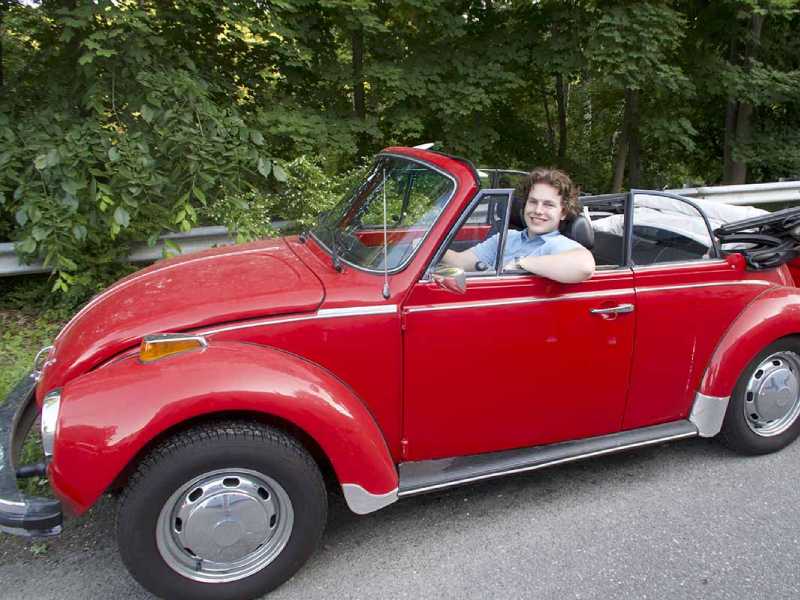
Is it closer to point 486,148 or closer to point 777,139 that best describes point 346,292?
point 486,148

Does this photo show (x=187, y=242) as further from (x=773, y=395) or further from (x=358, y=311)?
(x=773, y=395)

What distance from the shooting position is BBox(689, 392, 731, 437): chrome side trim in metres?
3.35

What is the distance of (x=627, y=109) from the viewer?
854 cm

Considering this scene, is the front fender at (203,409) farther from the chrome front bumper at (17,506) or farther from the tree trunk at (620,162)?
the tree trunk at (620,162)

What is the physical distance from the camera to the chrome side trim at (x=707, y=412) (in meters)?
3.35

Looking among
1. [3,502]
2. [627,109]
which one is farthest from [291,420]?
[627,109]

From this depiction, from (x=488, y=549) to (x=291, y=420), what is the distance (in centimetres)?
115

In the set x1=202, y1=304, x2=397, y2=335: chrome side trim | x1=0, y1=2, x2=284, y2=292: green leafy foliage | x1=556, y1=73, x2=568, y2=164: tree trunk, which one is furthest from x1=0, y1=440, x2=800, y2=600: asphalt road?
x1=556, y1=73, x2=568, y2=164: tree trunk

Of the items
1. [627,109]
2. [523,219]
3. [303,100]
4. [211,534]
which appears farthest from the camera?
[627,109]

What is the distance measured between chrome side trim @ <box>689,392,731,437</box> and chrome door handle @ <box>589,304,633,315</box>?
2.48 ft

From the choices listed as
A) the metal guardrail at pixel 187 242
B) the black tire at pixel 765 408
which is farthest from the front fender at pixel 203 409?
the metal guardrail at pixel 187 242

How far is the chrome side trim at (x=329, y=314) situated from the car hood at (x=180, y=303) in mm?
37

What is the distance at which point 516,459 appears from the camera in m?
2.95

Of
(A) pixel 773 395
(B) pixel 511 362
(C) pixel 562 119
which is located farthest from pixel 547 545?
(C) pixel 562 119
